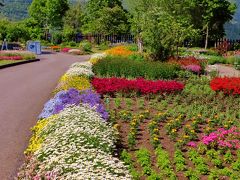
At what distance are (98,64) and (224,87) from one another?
7179 mm

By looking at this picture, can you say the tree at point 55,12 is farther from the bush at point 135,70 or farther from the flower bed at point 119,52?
the bush at point 135,70

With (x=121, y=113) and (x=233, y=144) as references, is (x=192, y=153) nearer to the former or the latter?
(x=233, y=144)

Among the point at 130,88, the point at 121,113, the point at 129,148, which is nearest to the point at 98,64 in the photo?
the point at 130,88

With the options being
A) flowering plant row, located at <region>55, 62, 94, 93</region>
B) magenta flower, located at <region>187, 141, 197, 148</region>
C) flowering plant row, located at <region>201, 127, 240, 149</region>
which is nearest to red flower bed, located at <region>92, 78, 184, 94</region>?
flowering plant row, located at <region>55, 62, 94, 93</region>

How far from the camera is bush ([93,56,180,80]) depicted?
19234mm

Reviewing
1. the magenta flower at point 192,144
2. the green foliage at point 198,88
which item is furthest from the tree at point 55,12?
the magenta flower at point 192,144

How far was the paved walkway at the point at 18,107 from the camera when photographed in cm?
862

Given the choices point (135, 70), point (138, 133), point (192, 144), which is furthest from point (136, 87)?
point (192, 144)

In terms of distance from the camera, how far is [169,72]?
1958cm

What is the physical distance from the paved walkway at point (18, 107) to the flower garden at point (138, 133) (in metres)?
0.44

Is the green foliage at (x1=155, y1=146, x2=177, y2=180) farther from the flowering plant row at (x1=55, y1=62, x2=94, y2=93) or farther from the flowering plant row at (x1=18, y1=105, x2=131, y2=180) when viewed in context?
the flowering plant row at (x1=55, y1=62, x2=94, y2=93)

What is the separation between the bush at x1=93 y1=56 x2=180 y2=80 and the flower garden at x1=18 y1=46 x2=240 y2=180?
2.26 m

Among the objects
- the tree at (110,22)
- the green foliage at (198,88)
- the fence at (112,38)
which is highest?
the tree at (110,22)

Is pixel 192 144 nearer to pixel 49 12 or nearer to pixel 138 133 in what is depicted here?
pixel 138 133
